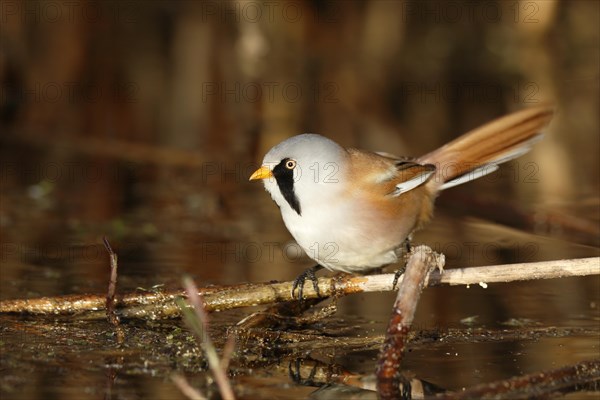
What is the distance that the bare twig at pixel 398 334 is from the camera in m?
3.82

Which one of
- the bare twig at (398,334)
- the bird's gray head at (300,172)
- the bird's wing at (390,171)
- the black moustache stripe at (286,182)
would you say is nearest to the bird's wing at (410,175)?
the bird's wing at (390,171)

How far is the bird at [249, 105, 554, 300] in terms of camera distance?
4.64m

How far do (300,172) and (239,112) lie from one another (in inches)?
253

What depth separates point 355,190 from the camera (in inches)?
189

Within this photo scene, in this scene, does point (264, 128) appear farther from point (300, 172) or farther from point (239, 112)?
point (300, 172)

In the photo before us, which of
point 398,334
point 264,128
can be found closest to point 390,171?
point 398,334

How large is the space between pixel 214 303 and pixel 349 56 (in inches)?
289

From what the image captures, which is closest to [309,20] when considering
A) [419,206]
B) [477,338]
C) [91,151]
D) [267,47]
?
[267,47]

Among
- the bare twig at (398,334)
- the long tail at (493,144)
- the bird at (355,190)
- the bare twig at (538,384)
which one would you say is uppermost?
the long tail at (493,144)

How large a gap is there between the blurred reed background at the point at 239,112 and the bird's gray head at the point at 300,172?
4.10 ft

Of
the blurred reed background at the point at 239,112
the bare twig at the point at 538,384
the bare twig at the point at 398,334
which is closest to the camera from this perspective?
the bare twig at the point at 538,384

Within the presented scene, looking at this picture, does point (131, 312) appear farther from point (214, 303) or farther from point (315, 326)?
point (315, 326)

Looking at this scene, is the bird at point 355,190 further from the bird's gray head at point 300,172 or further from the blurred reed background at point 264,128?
the blurred reed background at point 264,128

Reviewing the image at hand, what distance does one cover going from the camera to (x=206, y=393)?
12.2 feet
